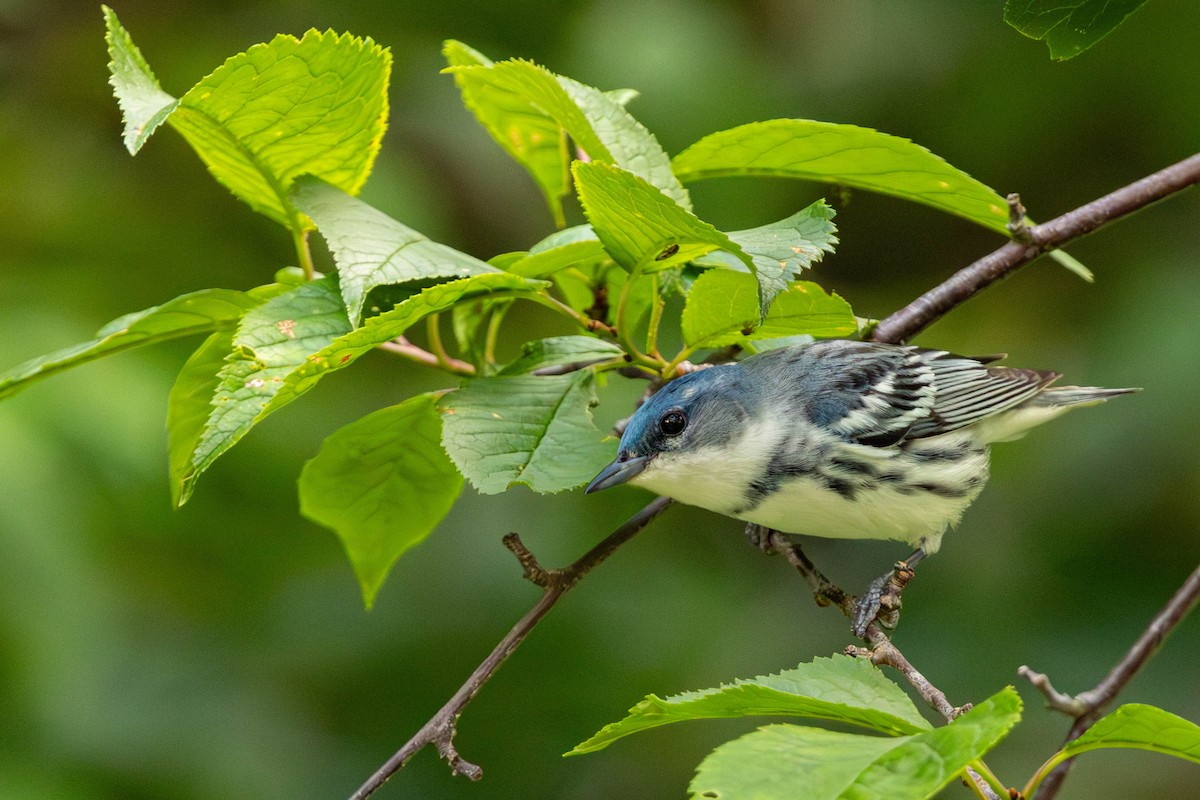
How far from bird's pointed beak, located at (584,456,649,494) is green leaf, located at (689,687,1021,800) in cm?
103

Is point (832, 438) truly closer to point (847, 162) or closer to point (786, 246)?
point (847, 162)

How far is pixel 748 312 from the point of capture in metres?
1.98

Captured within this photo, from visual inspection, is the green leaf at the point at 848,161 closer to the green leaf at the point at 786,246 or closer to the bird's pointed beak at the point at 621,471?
the green leaf at the point at 786,246

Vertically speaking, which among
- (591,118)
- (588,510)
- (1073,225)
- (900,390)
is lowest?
(588,510)

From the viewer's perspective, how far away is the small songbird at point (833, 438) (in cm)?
245

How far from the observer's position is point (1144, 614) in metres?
4.15

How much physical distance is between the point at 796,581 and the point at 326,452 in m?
2.89

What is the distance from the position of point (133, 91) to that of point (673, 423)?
3.99 feet

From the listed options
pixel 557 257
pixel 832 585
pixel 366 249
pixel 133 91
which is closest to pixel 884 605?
pixel 832 585

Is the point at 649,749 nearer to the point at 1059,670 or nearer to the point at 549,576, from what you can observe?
the point at 1059,670

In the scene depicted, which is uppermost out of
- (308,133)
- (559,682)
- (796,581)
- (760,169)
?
(760,169)

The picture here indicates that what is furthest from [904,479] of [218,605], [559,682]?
[218,605]

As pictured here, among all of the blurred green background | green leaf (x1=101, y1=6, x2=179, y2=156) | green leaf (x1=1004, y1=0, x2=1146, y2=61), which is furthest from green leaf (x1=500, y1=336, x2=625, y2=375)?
the blurred green background

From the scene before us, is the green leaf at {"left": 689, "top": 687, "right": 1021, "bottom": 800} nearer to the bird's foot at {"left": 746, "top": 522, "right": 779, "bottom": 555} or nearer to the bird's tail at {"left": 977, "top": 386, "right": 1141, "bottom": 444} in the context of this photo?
the bird's foot at {"left": 746, "top": 522, "right": 779, "bottom": 555}
